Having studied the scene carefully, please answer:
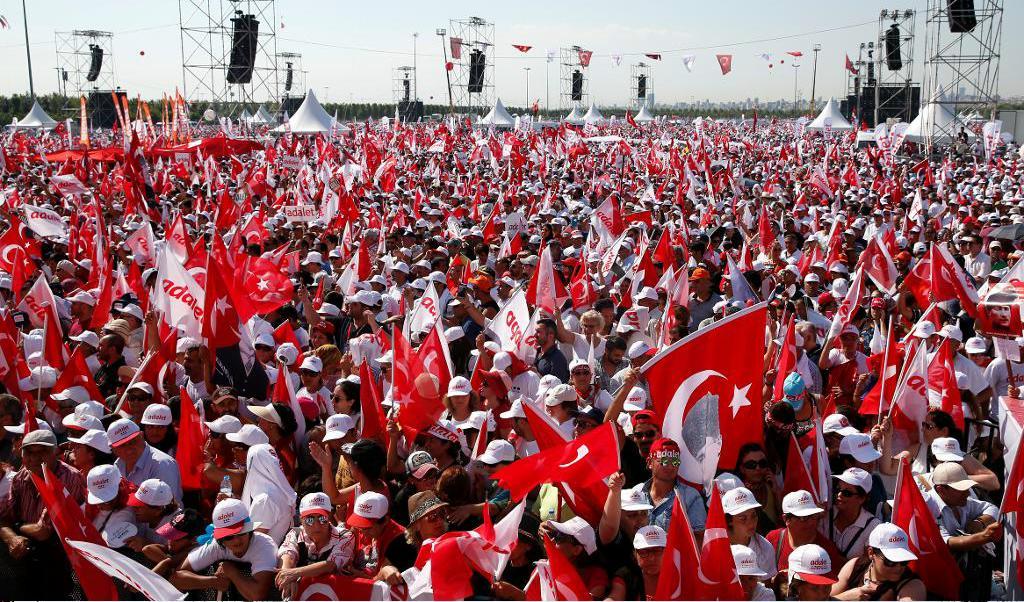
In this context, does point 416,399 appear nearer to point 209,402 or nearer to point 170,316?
point 209,402

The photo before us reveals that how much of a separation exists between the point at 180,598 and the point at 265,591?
531 mm

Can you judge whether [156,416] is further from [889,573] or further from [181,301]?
[889,573]

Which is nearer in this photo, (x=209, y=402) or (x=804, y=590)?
(x=804, y=590)

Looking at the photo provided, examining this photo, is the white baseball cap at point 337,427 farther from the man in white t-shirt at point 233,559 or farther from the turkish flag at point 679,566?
the turkish flag at point 679,566

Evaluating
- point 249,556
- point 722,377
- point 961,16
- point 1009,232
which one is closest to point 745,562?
point 722,377

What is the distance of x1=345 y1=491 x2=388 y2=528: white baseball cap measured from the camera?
4109mm

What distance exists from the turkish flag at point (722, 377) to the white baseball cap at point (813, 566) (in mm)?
1062

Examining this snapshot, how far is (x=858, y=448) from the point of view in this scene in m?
4.64

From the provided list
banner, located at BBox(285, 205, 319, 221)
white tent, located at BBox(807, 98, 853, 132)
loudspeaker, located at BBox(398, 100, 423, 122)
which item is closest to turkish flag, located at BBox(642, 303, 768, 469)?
banner, located at BBox(285, 205, 319, 221)

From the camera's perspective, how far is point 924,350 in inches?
213

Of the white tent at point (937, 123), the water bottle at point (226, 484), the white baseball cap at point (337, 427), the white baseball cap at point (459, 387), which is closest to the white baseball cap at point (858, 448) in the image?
the white baseball cap at point (459, 387)

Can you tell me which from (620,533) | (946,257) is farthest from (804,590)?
(946,257)

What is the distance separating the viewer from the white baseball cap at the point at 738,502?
396 centimetres

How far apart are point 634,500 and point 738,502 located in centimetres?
47
